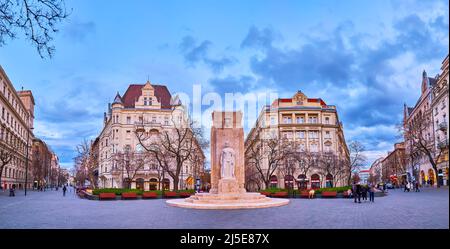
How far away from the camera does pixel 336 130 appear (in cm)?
8806

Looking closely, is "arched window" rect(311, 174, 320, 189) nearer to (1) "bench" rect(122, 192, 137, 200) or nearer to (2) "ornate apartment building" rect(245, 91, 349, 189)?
(2) "ornate apartment building" rect(245, 91, 349, 189)

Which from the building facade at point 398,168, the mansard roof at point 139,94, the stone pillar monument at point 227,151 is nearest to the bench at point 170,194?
the stone pillar monument at point 227,151

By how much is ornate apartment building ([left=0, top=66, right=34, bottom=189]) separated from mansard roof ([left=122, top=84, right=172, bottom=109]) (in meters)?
19.0

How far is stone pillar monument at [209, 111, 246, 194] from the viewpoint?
25594mm

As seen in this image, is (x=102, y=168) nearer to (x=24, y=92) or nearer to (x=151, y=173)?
(x=151, y=173)

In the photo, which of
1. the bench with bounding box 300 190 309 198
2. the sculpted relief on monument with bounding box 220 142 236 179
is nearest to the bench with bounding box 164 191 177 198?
the bench with bounding box 300 190 309 198

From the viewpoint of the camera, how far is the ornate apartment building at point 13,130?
52125 mm

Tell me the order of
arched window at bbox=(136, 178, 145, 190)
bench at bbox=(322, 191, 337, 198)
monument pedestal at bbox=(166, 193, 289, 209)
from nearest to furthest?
monument pedestal at bbox=(166, 193, 289, 209) → bench at bbox=(322, 191, 337, 198) → arched window at bbox=(136, 178, 145, 190)
